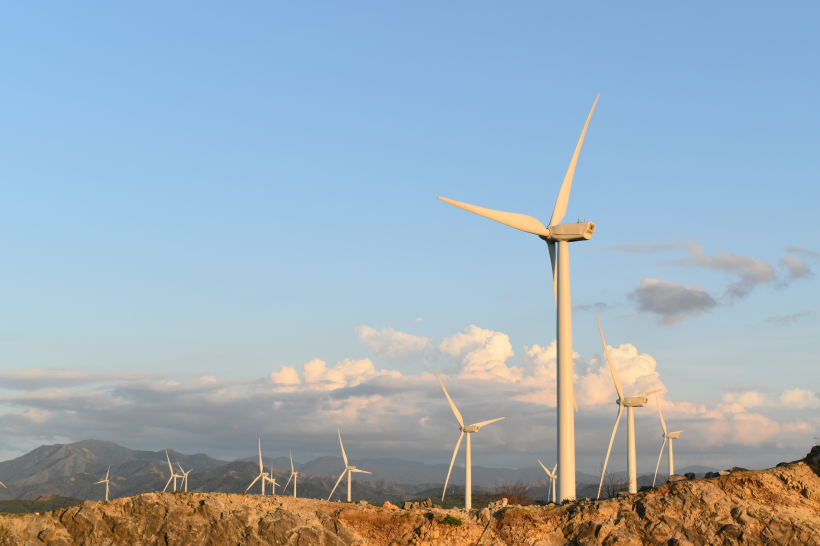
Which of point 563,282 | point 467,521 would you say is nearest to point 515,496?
point 563,282

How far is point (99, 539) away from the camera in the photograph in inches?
1918

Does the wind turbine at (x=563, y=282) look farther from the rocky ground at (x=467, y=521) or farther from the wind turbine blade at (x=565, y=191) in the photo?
the rocky ground at (x=467, y=521)

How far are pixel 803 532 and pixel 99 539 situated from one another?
147 feet

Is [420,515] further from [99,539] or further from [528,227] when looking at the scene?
[528,227]

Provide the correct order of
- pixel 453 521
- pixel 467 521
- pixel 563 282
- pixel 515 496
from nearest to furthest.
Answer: pixel 453 521 < pixel 467 521 < pixel 563 282 < pixel 515 496

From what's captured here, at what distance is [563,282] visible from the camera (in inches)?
2670

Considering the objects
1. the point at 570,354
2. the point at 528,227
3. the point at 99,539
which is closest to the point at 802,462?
the point at 570,354

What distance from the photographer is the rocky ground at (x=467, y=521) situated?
47438 mm

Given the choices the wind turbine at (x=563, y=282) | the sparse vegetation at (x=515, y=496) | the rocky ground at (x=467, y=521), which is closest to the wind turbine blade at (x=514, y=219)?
the wind turbine at (x=563, y=282)

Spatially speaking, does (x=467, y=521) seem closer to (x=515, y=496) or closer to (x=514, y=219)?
(x=514, y=219)

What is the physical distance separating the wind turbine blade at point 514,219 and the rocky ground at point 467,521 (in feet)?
92.8

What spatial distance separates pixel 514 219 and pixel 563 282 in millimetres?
7833

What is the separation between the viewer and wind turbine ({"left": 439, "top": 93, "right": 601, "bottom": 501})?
63.5m

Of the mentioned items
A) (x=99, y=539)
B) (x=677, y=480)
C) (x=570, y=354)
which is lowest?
(x=99, y=539)
